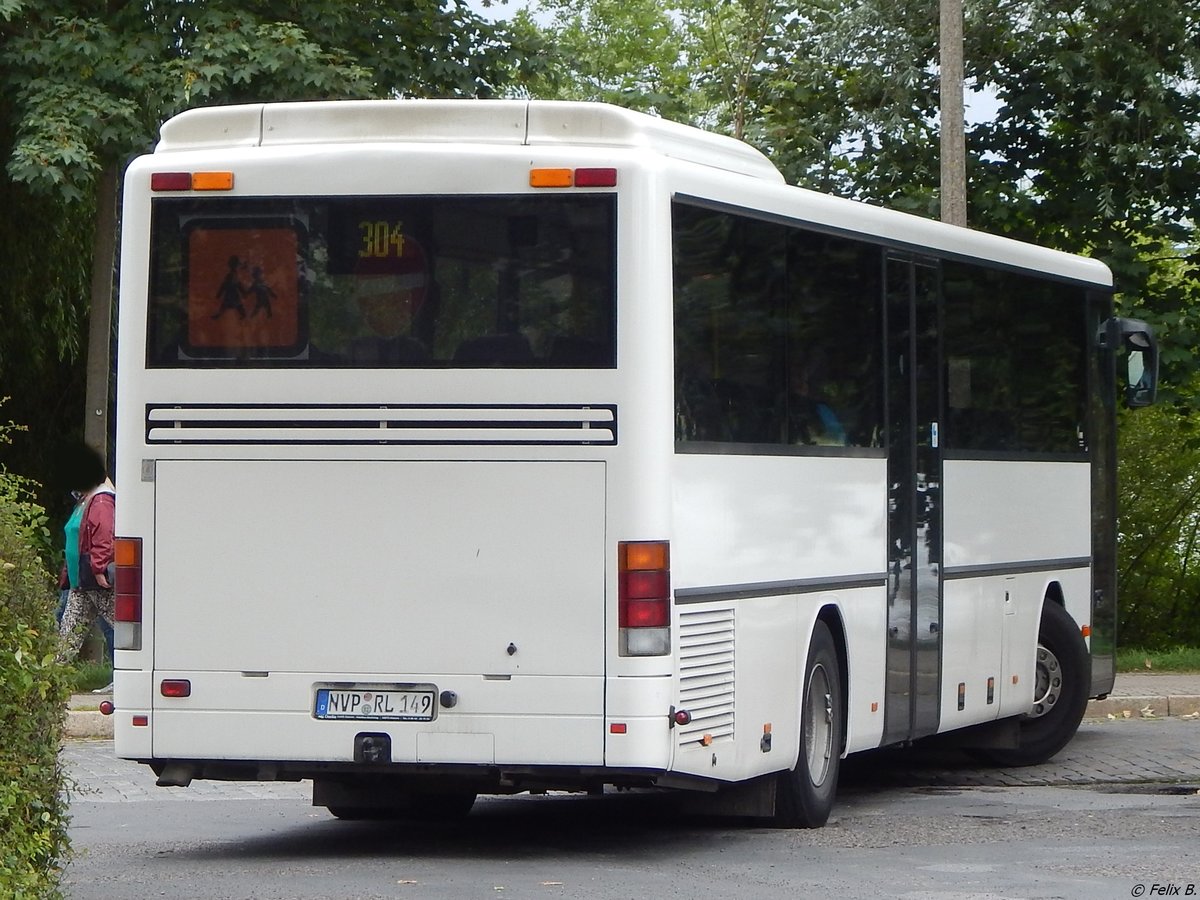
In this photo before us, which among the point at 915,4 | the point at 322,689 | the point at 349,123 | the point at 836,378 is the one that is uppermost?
the point at 915,4

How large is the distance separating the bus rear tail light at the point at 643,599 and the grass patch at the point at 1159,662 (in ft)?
42.2

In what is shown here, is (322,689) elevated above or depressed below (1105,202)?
below

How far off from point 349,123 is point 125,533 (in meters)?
2.00

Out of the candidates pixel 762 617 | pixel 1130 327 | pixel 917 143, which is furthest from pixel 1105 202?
pixel 762 617

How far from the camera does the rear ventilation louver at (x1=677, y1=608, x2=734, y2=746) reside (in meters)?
9.81

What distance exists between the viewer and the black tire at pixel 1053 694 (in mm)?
15055

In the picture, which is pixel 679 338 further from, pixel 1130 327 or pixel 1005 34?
pixel 1005 34

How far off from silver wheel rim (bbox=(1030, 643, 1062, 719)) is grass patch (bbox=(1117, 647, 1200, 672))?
6718 millimetres

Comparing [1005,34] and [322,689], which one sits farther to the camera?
[1005,34]

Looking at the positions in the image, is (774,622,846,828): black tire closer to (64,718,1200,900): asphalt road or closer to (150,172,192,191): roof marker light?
(64,718,1200,900): asphalt road

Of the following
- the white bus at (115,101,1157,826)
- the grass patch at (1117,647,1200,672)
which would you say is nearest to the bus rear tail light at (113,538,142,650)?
the white bus at (115,101,1157,826)

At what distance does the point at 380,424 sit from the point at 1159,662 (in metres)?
13.8

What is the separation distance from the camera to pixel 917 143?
908 inches

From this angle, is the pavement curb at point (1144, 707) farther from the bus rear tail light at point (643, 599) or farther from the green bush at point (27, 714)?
the green bush at point (27, 714)
